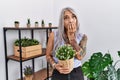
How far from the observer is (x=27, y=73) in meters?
2.31

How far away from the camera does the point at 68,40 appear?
55.4 inches

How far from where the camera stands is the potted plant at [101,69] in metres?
1.48

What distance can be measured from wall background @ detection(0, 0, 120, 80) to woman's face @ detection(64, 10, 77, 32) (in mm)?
1123

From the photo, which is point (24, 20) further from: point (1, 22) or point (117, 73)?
point (117, 73)

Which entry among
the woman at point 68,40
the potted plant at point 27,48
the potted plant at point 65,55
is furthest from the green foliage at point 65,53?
the potted plant at point 27,48

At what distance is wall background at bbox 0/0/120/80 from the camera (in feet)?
7.37

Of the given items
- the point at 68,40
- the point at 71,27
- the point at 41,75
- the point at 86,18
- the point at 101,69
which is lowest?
the point at 41,75

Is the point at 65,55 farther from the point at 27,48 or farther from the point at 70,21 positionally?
the point at 27,48

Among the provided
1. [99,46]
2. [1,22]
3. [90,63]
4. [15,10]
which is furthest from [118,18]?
[1,22]

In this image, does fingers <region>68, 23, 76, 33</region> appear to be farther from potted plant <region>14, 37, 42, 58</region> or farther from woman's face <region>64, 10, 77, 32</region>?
potted plant <region>14, 37, 42, 58</region>

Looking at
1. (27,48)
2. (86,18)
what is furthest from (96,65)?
(86,18)

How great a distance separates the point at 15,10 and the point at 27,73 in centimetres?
86

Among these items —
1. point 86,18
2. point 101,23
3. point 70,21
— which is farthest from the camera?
point 86,18

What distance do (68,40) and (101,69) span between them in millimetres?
412
